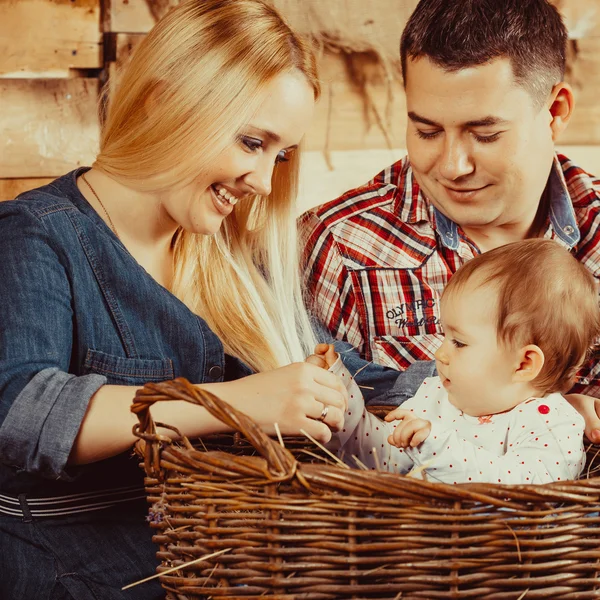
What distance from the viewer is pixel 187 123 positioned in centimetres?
143

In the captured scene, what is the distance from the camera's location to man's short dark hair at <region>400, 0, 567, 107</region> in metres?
1.69

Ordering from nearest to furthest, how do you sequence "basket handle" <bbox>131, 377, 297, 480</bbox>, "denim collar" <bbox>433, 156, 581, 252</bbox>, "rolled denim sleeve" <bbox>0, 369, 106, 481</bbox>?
"basket handle" <bbox>131, 377, 297, 480</bbox> < "rolled denim sleeve" <bbox>0, 369, 106, 481</bbox> < "denim collar" <bbox>433, 156, 581, 252</bbox>

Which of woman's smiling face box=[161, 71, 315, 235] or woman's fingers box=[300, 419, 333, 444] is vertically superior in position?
woman's smiling face box=[161, 71, 315, 235]

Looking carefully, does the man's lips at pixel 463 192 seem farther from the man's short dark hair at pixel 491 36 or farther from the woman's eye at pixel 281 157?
the woman's eye at pixel 281 157

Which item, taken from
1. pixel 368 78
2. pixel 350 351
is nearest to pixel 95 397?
pixel 350 351

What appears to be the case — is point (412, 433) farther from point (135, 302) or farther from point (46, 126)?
point (46, 126)

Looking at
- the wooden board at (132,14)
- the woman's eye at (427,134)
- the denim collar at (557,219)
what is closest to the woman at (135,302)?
the woman's eye at (427,134)

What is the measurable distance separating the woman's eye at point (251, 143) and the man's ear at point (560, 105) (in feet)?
2.26

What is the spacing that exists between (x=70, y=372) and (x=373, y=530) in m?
0.64

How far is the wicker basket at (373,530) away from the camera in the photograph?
93 cm

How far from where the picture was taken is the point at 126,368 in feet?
4.62

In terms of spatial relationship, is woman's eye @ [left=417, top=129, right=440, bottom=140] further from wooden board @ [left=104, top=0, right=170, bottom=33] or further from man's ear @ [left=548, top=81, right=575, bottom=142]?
wooden board @ [left=104, top=0, right=170, bottom=33]

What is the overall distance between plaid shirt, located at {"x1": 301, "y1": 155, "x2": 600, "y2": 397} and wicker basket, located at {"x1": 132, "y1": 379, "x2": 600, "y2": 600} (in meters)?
0.90

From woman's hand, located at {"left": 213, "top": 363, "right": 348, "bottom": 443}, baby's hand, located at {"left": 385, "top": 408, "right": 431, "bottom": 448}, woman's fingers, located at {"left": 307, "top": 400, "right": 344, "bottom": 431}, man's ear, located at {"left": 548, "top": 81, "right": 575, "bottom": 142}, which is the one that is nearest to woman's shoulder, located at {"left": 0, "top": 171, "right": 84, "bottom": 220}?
woman's hand, located at {"left": 213, "top": 363, "right": 348, "bottom": 443}
